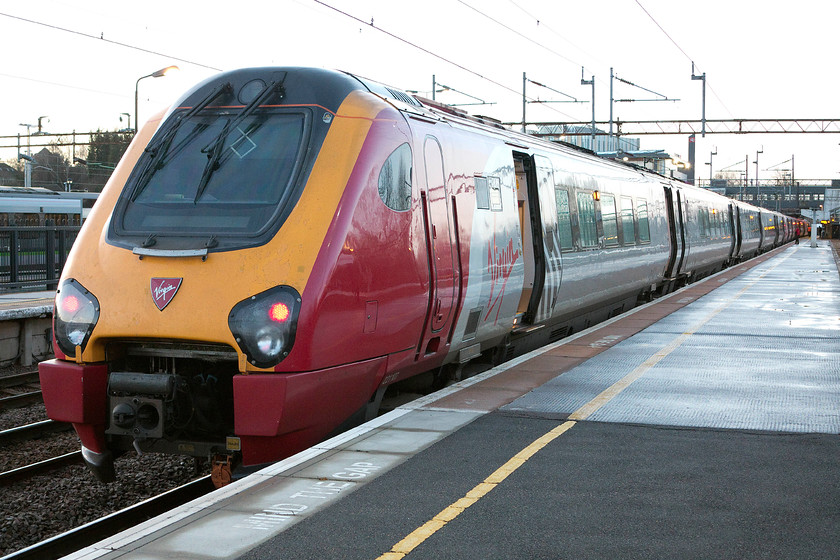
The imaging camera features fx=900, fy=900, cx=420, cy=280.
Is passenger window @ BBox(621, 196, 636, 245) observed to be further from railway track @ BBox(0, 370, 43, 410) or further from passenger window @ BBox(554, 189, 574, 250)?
railway track @ BBox(0, 370, 43, 410)

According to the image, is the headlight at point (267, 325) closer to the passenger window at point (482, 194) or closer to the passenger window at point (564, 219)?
the passenger window at point (482, 194)

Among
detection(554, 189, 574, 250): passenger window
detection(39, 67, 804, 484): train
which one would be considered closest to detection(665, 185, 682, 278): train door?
detection(554, 189, 574, 250): passenger window

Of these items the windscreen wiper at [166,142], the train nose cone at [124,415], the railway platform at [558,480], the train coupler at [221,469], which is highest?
the windscreen wiper at [166,142]

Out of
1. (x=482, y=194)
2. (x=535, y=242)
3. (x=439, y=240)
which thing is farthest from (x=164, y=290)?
(x=535, y=242)

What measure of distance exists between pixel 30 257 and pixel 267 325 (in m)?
15.6

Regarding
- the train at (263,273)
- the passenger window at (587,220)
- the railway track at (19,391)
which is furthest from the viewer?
the passenger window at (587,220)

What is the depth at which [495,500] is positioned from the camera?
4.90 m

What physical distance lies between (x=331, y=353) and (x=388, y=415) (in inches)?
42.2

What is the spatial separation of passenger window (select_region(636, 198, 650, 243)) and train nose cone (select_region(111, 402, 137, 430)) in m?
12.5

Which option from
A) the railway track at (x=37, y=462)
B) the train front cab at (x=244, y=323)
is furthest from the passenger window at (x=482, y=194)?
the railway track at (x=37, y=462)

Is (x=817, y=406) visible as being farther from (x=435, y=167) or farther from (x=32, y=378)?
(x=32, y=378)

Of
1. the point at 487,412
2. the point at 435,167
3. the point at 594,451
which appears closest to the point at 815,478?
the point at 594,451

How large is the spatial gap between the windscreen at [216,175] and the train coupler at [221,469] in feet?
5.11

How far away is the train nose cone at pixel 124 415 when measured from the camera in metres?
6.05
